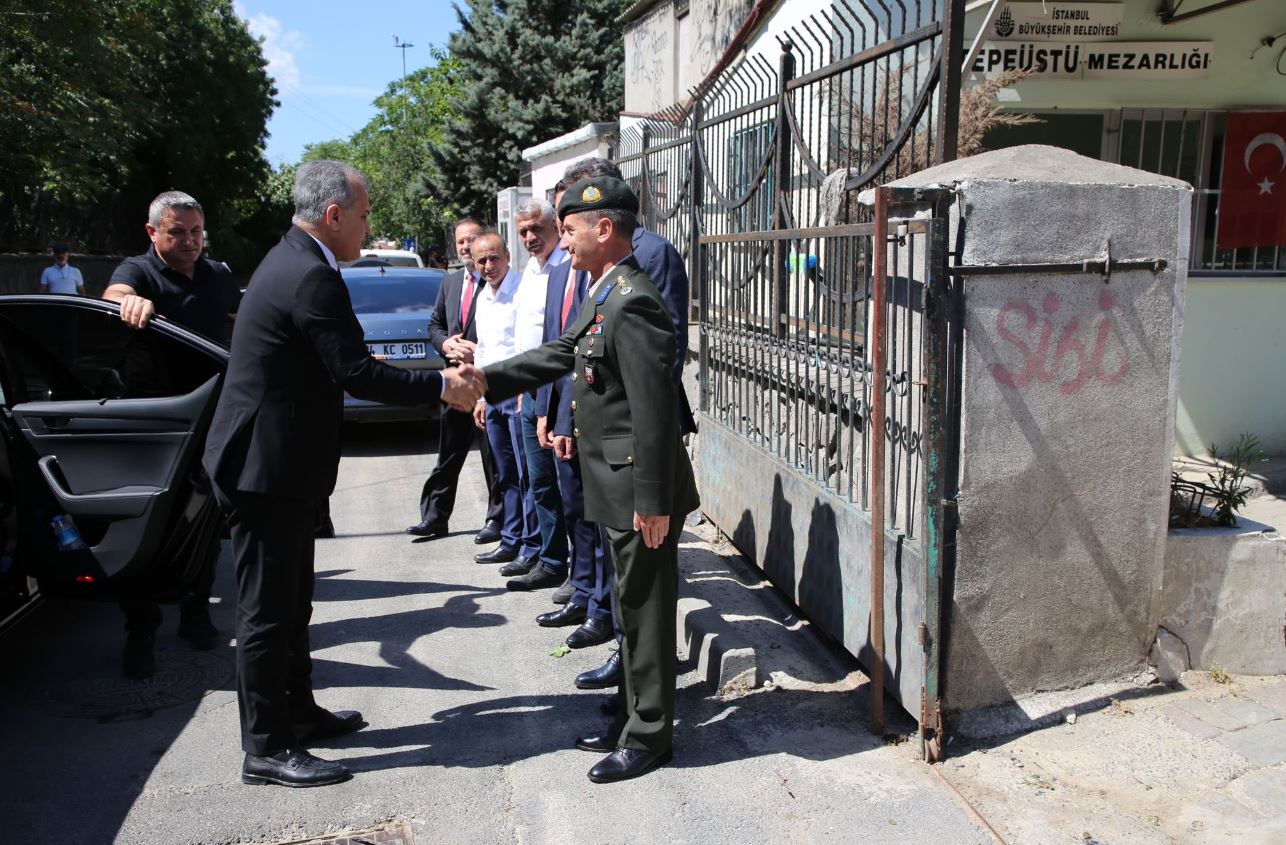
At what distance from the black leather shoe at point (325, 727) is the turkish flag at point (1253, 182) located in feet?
24.7

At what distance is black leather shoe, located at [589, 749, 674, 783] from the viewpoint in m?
3.48

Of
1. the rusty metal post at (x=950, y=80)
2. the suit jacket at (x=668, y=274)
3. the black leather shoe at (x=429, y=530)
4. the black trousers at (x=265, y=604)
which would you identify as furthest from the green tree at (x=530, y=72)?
the black trousers at (x=265, y=604)

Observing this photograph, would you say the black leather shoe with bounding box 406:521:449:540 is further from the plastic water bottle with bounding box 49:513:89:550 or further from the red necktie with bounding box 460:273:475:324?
the plastic water bottle with bounding box 49:513:89:550

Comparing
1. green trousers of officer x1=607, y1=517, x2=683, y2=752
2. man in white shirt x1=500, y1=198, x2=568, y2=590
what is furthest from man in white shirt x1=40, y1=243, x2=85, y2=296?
green trousers of officer x1=607, y1=517, x2=683, y2=752

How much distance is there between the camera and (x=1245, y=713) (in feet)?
12.5

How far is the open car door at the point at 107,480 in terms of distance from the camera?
167 inches

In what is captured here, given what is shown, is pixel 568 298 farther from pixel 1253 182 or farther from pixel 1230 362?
pixel 1253 182

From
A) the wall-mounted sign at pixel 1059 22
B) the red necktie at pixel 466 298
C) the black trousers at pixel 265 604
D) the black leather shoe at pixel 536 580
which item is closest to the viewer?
the black trousers at pixel 265 604

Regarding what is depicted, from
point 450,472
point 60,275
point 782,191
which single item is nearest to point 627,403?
point 782,191

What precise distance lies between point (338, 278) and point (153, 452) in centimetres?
156

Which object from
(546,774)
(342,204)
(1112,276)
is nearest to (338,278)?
(342,204)

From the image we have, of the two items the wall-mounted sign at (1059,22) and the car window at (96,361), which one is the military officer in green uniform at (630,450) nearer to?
the car window at (96,361)

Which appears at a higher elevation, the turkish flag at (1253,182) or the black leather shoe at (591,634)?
the turkish flag at (1253,182)

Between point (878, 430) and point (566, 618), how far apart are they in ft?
7.10
